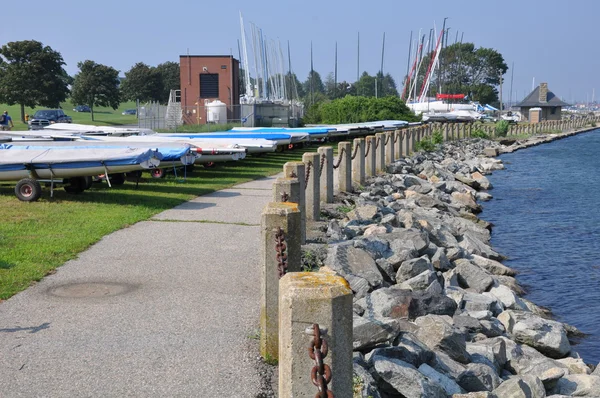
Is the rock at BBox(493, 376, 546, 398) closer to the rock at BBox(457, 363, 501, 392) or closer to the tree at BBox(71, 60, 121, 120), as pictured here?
the rock at BBox(457, 363, 501, 392)

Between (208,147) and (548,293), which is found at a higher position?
(208,147)

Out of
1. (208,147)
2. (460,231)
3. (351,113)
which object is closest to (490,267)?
(460,231)

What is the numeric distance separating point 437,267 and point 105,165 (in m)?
7.08

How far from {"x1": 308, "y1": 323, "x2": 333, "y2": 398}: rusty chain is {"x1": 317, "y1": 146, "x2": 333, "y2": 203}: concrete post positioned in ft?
36.0

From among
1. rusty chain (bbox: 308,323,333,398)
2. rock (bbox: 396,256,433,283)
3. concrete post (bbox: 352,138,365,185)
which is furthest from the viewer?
concrete post (bbox: 352,138,365,185)

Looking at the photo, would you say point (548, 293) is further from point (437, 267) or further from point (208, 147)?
point (208, 147)

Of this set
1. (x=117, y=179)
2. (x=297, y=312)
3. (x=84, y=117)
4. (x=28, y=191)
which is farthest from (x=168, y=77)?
(x=297, y=312)

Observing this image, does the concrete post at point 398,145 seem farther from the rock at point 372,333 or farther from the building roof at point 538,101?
the building roof at point 538,101

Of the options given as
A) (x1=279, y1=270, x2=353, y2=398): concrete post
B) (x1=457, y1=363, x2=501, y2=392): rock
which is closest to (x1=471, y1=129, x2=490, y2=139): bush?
(x1=457, y1=363, x2=501, y2=392): rock

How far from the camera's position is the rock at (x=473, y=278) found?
11.8m

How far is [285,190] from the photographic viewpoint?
898 cm

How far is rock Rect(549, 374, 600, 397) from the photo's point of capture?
771cm

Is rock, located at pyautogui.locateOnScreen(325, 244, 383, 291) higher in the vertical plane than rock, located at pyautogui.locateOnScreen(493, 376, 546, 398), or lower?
higher

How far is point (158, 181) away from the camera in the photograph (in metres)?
19.4
